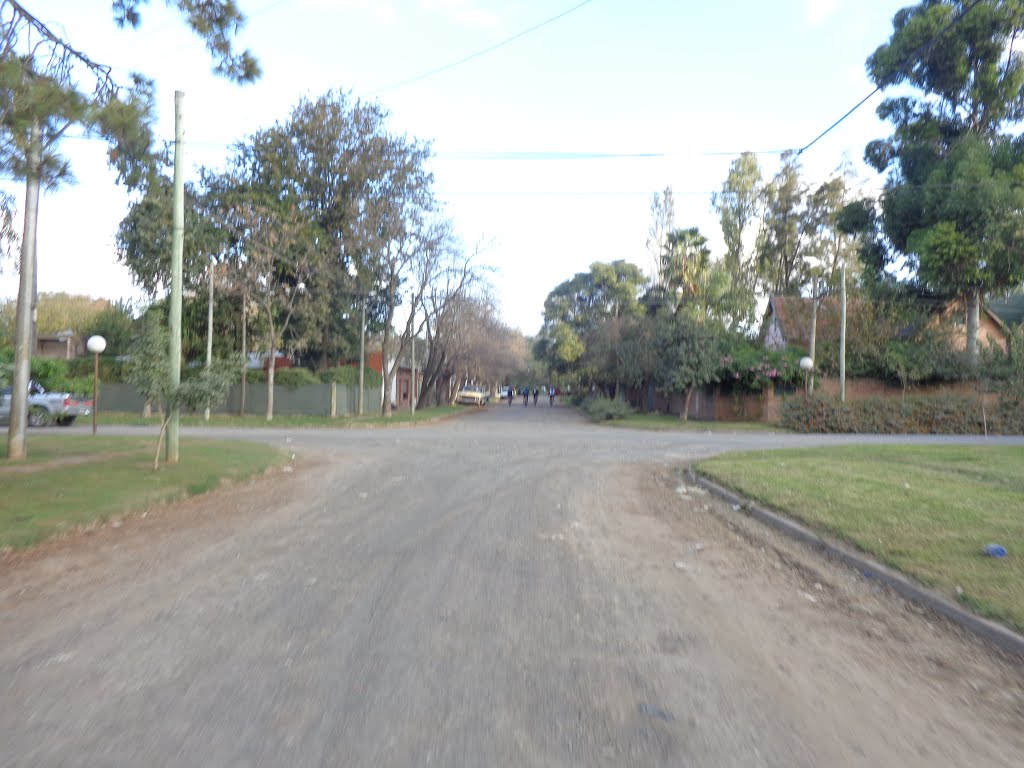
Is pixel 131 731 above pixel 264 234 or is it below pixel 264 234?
below

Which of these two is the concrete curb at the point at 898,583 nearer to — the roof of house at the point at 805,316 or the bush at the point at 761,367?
the bush at the point at 761,367

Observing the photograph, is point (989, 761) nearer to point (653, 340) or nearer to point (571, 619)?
point (571, 619)

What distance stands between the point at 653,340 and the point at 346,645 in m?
36.5

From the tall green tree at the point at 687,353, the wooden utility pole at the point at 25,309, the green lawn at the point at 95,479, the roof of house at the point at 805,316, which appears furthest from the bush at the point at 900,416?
the wooden utility pole at the point at 25,309

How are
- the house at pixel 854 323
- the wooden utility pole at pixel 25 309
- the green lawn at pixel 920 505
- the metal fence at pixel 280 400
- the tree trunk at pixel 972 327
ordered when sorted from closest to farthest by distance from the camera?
1. the green lawn at pixel 920 505
2. the wooden utility pole at pixel 25 309
3. the tree trunk at pixel 972 327
4. the house at pixel 854 323
5. the metal fence at pixel 280 400

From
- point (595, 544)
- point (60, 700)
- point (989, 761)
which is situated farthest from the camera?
point (595, 544)

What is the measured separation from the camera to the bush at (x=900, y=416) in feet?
111

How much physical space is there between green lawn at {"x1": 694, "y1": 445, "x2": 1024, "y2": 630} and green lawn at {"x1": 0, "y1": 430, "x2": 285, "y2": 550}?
343 inches

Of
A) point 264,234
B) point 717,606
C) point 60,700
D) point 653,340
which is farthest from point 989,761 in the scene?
point 653,340

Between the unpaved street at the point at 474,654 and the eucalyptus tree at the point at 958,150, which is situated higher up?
the eucalyptus tree at the point at 958,150

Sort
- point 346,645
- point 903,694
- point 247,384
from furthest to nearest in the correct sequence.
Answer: point 247,384 → point 346,645 → point 903,694

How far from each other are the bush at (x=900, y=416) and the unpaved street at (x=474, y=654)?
25079 mm

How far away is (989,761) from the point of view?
420 centimetres

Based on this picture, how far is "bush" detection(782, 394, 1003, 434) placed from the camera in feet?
111
